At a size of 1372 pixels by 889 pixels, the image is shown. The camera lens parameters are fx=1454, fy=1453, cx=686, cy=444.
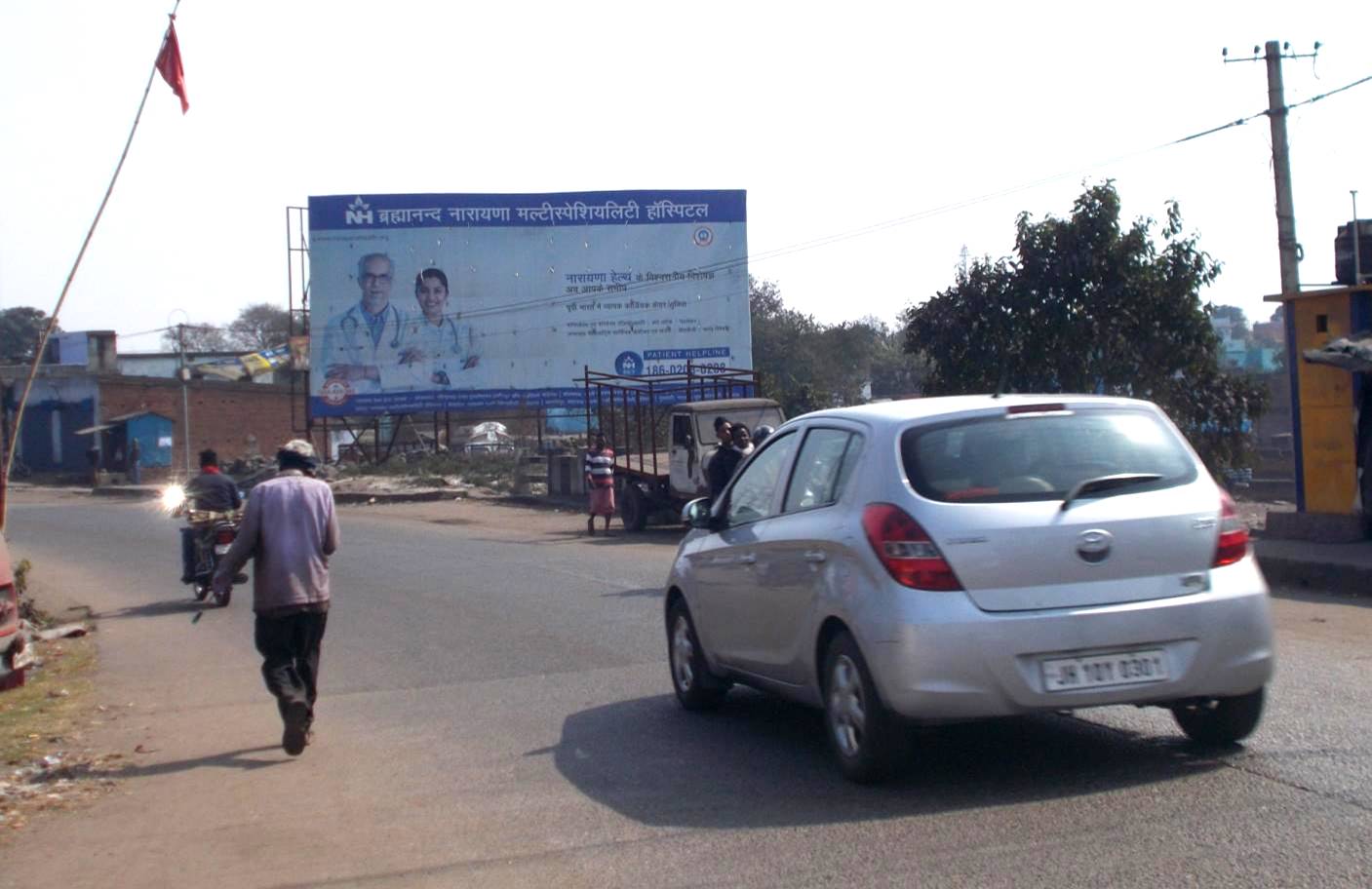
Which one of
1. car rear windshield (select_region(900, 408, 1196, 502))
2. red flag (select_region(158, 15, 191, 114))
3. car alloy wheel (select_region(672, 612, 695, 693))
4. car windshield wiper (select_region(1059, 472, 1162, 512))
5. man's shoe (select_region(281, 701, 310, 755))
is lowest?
man's shoe (select_region(281, 701, 310, 755))

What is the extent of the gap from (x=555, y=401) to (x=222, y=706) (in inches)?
1327

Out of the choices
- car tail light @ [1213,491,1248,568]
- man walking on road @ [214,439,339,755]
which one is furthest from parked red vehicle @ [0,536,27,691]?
car tail light @ [1213,491,1248,568]

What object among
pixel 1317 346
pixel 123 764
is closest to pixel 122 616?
pixel 123 764

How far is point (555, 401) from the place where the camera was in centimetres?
4312

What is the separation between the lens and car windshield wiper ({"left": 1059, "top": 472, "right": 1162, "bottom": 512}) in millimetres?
5992

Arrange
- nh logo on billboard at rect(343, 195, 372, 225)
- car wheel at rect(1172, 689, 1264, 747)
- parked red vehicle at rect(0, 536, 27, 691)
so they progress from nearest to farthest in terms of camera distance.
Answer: car wheel at rect(1172, 689, 1264, 747) < parked red vehicle at rect(0, 536, 27, 691) < nh logo on billboard at rect(343, 195, 372, 225)

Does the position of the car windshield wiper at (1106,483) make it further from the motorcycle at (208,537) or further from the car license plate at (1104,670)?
the motorcycle at (208,537)

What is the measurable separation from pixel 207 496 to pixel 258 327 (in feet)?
319

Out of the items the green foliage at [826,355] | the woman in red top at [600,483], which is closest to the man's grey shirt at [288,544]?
the woman in red top at [600,483]

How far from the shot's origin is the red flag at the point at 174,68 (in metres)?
14.9

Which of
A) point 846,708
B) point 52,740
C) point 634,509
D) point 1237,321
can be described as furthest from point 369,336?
point 1237,321

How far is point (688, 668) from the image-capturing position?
8211 millimetres

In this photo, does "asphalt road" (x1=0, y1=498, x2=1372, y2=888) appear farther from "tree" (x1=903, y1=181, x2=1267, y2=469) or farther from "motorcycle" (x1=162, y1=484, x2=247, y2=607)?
"tree" (x1=903, y1=181, x2=1267, y2=469)

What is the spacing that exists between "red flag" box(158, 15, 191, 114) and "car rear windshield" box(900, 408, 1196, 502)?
11.3 meters
